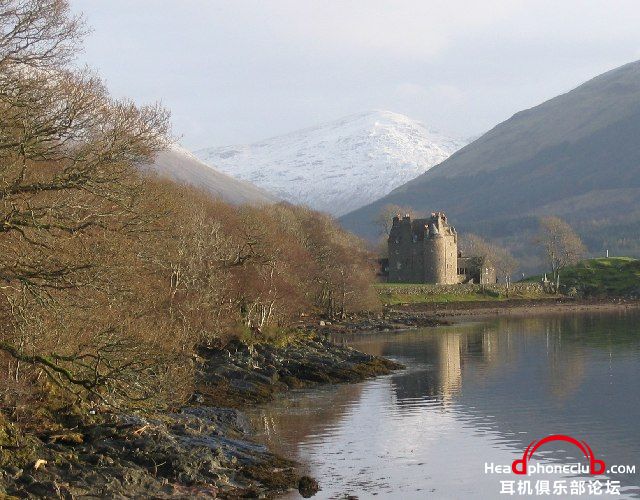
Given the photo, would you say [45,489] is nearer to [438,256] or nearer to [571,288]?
[438,256]

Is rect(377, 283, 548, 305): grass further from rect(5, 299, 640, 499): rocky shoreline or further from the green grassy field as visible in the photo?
rect(5, 299, 640, 499): rocky shoreline

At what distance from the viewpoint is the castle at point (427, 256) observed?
13225 centimetres

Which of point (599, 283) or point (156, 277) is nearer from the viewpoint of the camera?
point (156, 277)

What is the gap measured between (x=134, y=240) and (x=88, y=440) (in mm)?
7968

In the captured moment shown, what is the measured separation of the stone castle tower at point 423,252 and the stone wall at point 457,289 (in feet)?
15.9

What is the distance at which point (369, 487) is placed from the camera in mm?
24812

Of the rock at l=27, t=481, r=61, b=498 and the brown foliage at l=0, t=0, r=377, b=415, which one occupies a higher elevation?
the brown foliage at l=0, t=0, r=377, b=415

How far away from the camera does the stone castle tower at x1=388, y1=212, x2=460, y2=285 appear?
434 ft

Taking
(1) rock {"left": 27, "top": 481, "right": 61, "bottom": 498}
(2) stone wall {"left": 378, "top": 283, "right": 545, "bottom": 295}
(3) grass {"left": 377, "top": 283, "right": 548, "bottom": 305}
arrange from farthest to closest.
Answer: (2) stone wall {"left": 378, "top": 283, "right": 545, "bottom": 295} → (3) grass {"left": 377, "top": 283, "right": 548, "bottom": 305} → (1) rock {"left": 27, "top": 481, "right": 61, "bottom": 498}

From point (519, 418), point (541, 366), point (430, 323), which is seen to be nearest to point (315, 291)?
point (430, 323)

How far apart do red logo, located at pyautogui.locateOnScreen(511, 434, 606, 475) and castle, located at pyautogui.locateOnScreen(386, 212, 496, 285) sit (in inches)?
3890

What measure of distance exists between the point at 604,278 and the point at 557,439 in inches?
4480

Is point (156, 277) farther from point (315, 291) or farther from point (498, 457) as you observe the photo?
point (315, 291)

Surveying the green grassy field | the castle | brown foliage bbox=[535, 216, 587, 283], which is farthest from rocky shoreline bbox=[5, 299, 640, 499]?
brown foliage bbox=[535, 216, 587, 283]
